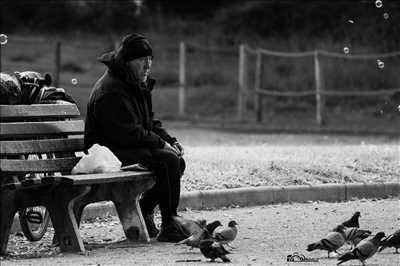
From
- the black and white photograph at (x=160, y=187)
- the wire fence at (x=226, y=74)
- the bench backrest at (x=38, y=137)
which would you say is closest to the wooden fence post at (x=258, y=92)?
the wire fence at (x=226, y=74)

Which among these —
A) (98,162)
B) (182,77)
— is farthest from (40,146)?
(182,77)

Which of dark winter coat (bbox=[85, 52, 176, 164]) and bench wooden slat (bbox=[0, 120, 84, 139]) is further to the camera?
dark winter coat (bbox=[85, 52, 176, 164])

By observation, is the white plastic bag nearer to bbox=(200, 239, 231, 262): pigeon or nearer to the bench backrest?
the bench backrest

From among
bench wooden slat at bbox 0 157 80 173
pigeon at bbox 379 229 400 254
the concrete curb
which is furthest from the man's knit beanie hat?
pigeon at bbox 379 229 400 254

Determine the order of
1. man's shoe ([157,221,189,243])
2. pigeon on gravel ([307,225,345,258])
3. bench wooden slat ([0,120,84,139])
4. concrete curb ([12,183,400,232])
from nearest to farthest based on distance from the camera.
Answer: pigeon on gravel ([307,225,345,258]) → bench wooden slat ([0,120,84,139]) → man's shoe ([157,221,189,243]) → concrete curb ([12,183,400,232])

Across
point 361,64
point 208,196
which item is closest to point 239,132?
point 361,64

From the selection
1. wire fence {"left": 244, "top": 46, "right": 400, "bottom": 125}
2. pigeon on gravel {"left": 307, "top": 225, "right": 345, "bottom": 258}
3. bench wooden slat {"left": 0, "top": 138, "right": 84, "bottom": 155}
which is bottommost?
pigeon on gravel {"left": 307, "top": 225, "right": 345, "bottom": 258}

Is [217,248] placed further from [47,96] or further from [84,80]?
[84,80]

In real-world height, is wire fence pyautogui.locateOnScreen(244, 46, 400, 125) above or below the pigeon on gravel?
above

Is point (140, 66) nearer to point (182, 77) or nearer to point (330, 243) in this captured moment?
point (330, 243)

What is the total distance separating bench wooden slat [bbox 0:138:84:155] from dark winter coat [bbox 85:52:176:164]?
0.60ft

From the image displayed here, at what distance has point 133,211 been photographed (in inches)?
385

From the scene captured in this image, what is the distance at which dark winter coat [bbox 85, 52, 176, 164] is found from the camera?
31.7 ft

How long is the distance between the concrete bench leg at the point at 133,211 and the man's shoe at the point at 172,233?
0.41ft
